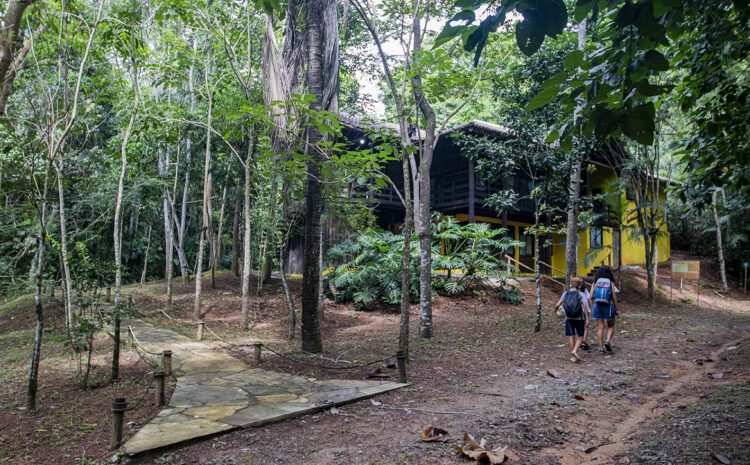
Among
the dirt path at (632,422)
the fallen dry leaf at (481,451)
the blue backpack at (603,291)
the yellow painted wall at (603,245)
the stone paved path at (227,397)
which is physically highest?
the yellow painted wall at (603,245)

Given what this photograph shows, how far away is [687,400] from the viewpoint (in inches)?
195

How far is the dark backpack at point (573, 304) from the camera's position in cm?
716

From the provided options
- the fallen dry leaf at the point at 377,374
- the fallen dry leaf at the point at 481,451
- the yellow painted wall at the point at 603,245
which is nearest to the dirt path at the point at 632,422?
the fallen dry leaf at the point at 481,451

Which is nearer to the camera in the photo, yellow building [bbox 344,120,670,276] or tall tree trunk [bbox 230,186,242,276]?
tall tree trunk [bbox 230,186,242,276]

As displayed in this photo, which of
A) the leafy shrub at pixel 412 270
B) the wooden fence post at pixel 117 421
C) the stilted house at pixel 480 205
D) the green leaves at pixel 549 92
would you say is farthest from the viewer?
the stilted house at pixel 480 205

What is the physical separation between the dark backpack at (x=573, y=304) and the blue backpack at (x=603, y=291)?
0.65 meters

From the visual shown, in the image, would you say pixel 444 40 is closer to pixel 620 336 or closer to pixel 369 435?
pixel 369 435

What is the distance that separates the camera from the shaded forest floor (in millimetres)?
3584

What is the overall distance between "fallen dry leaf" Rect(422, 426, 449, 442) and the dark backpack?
4.19m

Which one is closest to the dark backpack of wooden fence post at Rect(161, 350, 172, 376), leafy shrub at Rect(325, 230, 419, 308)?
leafy shrub at Rect(325, 230, 419, 308)

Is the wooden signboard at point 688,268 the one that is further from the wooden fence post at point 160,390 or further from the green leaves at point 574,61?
the wooden fence post at point 160,390

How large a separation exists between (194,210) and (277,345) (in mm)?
12909

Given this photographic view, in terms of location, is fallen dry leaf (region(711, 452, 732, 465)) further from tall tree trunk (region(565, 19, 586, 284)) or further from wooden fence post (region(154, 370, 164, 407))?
tall tree trunk (region(565, 19, 586, 284))

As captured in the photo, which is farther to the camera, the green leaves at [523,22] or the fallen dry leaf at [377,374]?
the fallen dry leaf at [377,374]
